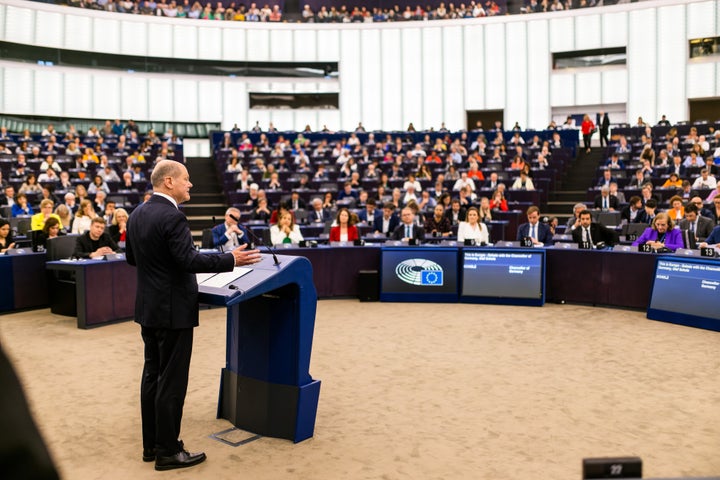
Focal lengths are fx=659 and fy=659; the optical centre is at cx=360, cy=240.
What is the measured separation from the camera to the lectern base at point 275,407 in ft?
13.7

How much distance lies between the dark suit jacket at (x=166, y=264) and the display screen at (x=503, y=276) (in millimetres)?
5867

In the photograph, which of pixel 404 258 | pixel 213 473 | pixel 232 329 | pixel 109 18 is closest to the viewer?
pixel 213 473

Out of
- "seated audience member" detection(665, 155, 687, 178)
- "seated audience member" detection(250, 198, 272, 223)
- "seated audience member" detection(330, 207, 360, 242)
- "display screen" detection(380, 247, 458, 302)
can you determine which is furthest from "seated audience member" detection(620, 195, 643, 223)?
"seated audience member" detection(250, 198, 272, 223)

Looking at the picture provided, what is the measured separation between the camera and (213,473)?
375 centimetres

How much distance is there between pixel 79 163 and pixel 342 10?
15.1 m

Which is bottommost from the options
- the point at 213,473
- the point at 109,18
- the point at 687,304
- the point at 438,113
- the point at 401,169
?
the point at 213,473

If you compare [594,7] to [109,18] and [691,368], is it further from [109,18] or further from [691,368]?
[691,368]

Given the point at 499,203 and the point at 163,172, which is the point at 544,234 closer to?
the point at 499,203

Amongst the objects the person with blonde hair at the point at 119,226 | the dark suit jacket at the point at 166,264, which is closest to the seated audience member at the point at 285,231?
the person with blonde hair at the point at 119,226

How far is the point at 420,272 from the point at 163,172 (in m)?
5.86

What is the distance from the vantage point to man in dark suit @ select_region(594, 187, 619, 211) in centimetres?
1340

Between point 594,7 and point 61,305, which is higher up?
point 594,7

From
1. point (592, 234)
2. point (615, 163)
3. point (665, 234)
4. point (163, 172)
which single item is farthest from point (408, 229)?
point (615, 163)

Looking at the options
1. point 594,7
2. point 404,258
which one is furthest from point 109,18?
point 404,258
